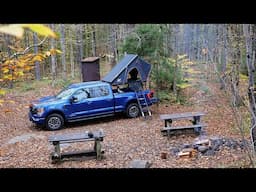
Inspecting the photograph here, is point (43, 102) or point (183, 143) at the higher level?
point (43, 102)

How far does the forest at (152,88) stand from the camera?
3.45 meters

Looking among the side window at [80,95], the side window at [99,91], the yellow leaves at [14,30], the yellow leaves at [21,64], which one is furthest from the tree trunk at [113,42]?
the yellow leaves at [14,30]

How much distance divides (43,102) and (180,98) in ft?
13.7

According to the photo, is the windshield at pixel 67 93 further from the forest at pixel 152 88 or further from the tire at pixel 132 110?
the tire at pixel 132 110

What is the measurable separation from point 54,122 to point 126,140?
1852mm

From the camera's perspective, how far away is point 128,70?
790 centimetres

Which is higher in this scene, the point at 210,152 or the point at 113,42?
the point at 113,42

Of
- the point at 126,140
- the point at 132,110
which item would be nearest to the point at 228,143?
the point at 126,140

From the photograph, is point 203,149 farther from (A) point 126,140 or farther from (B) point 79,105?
(B) point 79,105

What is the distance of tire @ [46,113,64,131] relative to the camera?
275 inches
